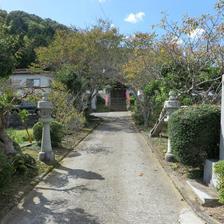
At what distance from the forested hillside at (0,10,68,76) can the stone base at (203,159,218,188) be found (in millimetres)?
4677

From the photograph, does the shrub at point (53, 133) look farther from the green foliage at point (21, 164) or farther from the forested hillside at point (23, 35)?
the green foliage at point (21, 164)

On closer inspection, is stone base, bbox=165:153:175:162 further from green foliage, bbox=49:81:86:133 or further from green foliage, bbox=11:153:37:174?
green foliage, bbox=49:81:86:133

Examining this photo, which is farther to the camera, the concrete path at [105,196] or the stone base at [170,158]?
the stone base at [170,158]

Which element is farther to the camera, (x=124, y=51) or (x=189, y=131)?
(x=124, y=51)

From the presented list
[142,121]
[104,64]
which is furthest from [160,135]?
[104,64]

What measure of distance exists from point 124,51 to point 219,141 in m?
20.5

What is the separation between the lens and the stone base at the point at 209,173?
27.2ft

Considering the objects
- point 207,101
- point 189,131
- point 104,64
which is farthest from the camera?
point 104,64

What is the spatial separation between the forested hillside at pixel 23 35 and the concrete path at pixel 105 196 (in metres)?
2.81

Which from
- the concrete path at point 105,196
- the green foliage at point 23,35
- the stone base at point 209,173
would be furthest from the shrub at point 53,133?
the stone base at point 209,173

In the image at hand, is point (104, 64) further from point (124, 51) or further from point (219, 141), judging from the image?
point (219, 141)

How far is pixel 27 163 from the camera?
10.5 meters

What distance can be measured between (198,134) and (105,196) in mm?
2524

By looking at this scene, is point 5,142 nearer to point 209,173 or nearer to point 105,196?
point 105,196
